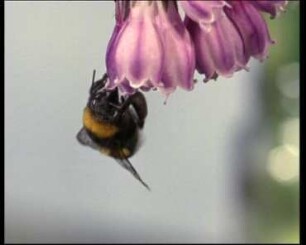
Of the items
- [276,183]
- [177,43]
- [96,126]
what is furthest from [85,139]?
[276,183]

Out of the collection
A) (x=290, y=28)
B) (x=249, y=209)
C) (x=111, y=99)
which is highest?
(x=111, y=99)

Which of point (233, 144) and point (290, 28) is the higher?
point (290, 28)

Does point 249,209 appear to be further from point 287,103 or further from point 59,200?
point 59,200

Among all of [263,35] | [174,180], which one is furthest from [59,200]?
[263,35]

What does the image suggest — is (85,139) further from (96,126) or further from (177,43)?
(177,43)

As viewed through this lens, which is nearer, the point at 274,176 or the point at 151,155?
the point at 151,155

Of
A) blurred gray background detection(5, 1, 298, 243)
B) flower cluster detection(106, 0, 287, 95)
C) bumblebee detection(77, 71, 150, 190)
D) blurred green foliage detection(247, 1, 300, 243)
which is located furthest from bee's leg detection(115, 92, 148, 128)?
blurred green foliage detection(247, 1, 300, 243)

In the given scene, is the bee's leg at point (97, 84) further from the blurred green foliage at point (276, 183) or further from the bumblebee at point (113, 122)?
the blurred green foliage at point (276, 183)
